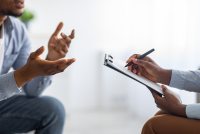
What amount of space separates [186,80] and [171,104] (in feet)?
0.63

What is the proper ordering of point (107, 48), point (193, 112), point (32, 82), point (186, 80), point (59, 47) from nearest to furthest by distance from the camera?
point (193, 112)
point (186, 80)
point (59, 47)
point (32, 82)
point (107, 48)

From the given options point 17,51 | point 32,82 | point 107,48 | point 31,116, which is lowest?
point 107,48

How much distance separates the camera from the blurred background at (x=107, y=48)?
2.41m

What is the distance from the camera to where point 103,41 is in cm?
327

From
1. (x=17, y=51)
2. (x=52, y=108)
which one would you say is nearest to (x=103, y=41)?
(x=17, y=51)

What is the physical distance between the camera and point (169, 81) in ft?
4.26

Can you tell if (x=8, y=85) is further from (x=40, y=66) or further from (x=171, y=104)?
(x=171, y=104)

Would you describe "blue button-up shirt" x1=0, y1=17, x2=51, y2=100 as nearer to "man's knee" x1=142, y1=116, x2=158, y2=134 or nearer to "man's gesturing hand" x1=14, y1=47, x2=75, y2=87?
"man's gesturing hand" x1=14, y1=47, x2=75, y2=87

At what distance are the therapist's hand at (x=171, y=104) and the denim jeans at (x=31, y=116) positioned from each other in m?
0.52

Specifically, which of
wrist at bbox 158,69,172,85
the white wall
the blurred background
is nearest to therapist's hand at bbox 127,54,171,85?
wrist at bbox 158,69,172,85

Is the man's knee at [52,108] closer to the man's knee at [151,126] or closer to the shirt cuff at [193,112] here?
the man's knee at [151,126]

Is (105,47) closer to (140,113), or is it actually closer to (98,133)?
(140,113)

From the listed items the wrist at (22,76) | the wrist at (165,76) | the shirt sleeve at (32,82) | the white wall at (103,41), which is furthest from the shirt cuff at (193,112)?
the white wall at (103,41)

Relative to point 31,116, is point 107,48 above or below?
below
